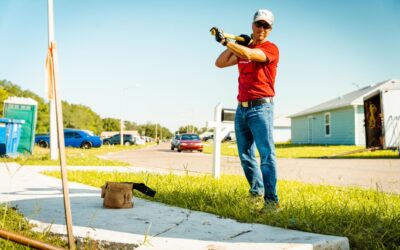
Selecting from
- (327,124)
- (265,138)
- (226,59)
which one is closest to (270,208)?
(265,138)

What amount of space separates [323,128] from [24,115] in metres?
24.5

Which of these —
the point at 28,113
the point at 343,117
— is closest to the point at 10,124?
the point at 28,113

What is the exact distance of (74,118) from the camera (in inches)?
4313

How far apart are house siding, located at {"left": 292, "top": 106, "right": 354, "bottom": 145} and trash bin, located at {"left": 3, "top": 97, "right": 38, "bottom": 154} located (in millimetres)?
21237

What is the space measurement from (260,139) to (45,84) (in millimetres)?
2077

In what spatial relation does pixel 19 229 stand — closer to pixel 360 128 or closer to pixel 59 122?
pixel 59 122

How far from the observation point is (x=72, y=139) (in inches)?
1152

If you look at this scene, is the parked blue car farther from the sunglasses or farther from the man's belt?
the sunglasses

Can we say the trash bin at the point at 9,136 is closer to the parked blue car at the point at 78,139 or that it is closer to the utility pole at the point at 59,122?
the utility pole at the point at 59,122

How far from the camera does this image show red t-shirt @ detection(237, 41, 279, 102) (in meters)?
3.70

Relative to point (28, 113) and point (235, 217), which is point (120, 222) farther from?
point (28, 113)

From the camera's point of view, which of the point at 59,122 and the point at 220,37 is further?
the point at 220,37

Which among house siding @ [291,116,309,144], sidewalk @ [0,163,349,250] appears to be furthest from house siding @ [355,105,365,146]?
sidewalk @ [0,163,349,250]

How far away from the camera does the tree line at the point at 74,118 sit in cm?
7981
